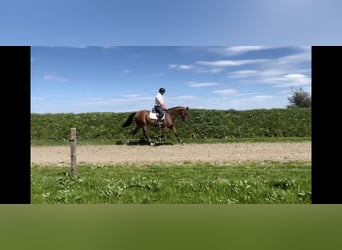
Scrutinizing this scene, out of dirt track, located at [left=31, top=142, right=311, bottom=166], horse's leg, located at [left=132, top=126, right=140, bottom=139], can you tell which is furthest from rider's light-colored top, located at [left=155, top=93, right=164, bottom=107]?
dirt track, located at [left=31, top=142, right=311, bottom=166]

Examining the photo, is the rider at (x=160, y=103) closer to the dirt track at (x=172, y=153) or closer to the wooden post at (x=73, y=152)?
the dirt track at (x=172, y=153)

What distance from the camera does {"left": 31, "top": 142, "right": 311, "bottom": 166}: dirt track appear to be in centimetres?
993

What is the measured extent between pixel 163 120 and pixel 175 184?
82.5 inches

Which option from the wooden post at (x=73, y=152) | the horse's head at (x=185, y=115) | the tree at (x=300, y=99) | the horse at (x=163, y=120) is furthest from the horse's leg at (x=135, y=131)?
the tree at (x=300, y=99)

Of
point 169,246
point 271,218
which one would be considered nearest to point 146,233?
point 169,246

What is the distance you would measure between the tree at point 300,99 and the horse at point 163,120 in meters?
2.55

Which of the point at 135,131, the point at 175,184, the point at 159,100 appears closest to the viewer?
the point at 175,184

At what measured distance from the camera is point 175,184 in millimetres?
8742

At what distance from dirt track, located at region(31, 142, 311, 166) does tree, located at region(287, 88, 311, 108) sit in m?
0.95

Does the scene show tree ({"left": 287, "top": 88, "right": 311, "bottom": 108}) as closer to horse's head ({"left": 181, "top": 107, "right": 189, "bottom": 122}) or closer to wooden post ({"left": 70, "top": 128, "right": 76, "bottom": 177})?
horse's head ({"left": 181, "top": 107, "right": 189, "bottom": 122})

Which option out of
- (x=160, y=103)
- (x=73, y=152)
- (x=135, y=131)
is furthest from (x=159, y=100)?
(x=73, y=152)

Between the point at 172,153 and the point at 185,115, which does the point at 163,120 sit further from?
the point at 172,153

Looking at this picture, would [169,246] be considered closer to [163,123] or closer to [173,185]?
[173,185]

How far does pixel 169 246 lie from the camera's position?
16.6 feet
